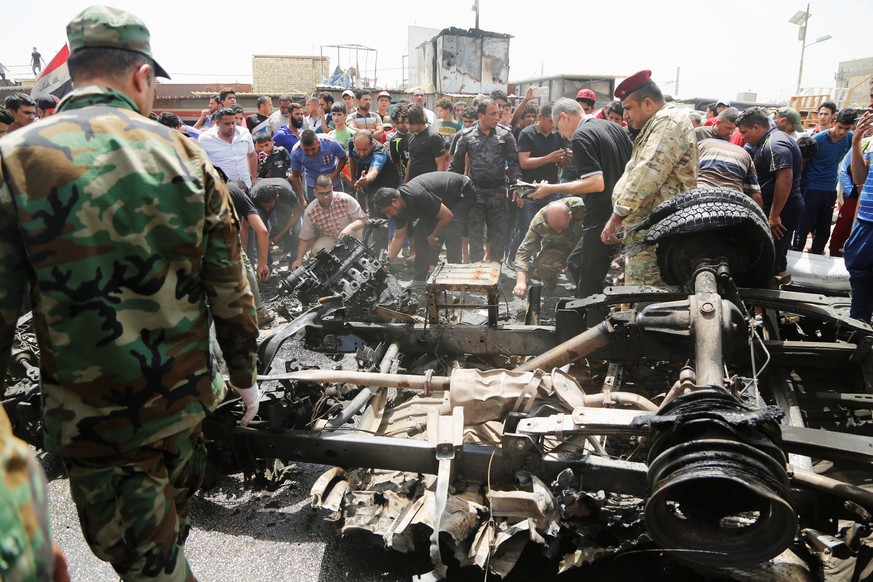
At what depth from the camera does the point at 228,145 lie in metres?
7.51

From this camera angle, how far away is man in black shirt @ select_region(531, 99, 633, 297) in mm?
4996

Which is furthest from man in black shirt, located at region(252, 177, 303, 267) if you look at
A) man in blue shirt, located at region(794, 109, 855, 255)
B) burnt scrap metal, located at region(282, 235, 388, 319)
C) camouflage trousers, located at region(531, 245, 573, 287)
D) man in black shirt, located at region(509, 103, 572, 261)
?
man in blue shirt, located at region(794, 109, 855, 255)

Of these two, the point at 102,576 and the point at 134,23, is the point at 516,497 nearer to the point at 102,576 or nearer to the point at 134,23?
the point at 102,576

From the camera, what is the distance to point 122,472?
191cm

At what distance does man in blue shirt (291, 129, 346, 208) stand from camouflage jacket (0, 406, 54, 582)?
304 inches

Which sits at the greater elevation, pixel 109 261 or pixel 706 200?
pixel 706 200

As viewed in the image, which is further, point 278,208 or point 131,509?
point 278,208

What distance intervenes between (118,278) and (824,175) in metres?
9.05

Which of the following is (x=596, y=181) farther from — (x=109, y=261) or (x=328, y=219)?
(x=109, y=261)

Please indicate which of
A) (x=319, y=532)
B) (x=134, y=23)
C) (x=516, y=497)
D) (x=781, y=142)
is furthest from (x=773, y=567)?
(x=781, y=142)

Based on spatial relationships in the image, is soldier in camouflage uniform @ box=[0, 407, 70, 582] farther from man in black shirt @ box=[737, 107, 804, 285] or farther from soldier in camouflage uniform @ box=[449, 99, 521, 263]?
soldier in camouflage uniform @ box=[449, 99, 521, 263]

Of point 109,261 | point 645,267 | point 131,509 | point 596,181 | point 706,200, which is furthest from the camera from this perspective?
point 596,181

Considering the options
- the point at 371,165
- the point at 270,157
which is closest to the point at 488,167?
the point at 371,165

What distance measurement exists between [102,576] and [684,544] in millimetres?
2690
